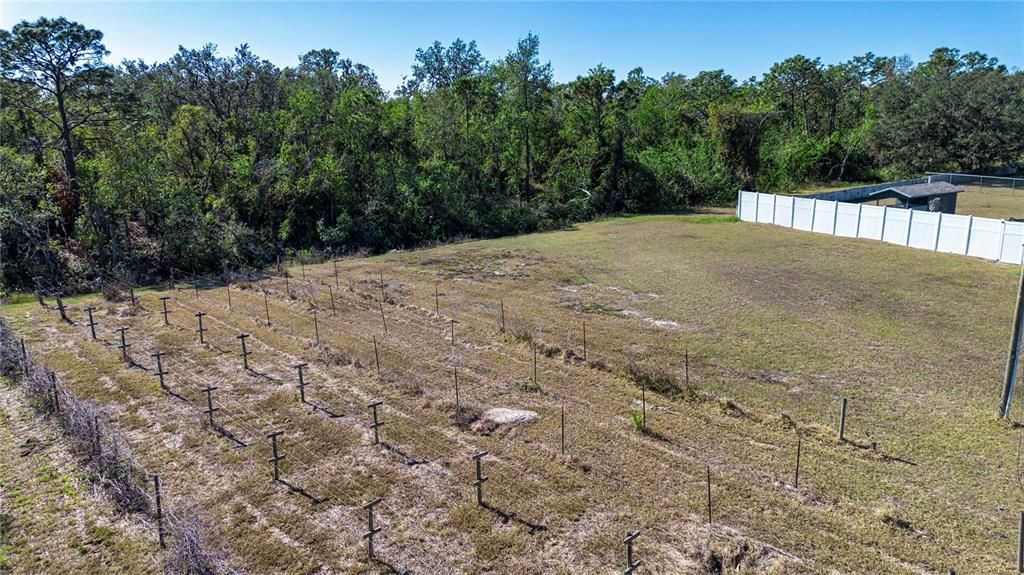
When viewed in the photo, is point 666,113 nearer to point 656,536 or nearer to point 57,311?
point 57,311

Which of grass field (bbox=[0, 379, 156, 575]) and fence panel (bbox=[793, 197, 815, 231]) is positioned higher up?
fence panel (bbox=[793, 197, 815, 231])

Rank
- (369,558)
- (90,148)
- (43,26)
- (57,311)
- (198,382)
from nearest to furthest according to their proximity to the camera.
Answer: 1. (369,558)
2. (198,382)
3. (57,311)
4. (43,26)
5. (90,148)

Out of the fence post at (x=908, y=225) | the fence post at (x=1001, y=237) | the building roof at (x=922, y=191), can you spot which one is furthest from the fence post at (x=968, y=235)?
the building roof at (x=922, y=191)

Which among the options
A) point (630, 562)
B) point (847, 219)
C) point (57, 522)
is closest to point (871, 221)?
point (847, 219)

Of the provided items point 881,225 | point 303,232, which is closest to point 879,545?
point 881,225

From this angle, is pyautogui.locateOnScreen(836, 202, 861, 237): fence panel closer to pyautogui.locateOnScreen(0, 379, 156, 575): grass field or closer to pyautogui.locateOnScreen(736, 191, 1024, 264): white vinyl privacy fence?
pyautogui.locateOnScreen(736, 191, 1024, 264): white vinyl privacy fence

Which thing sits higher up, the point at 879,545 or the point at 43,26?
the point at 43,26

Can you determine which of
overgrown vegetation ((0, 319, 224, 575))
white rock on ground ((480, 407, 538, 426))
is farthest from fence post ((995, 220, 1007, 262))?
overgrown vegetation ((0, 319, 224, 575))

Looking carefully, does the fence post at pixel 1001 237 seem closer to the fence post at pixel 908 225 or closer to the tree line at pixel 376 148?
the fence post at pixel 908 225
